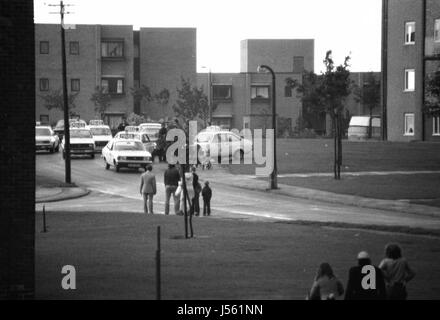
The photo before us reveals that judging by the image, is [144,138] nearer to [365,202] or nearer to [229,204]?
[229,204]

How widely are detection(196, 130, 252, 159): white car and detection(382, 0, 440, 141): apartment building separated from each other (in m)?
15.7

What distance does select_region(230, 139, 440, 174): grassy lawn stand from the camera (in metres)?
49.2

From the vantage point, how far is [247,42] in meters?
113

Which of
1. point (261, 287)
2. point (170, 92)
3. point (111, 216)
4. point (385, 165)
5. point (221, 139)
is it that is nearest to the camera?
point (261, 287)

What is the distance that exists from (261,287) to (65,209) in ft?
63.2

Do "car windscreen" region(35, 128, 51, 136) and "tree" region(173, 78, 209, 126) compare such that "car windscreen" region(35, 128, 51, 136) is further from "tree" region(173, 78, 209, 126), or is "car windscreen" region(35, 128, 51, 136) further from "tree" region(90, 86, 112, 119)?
"tree" region(90, 86, 112, 119)

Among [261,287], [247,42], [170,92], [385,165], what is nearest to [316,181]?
[385,165]

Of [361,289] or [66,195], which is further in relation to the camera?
[66,195]

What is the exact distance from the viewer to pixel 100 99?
277 feet

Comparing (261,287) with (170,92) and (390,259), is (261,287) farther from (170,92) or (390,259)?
(170,92)

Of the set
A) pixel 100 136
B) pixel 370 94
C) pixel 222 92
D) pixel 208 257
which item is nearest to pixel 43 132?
pixel 100 136

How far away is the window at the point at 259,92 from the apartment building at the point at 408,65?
2706 centimetres

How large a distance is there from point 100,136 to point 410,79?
22472 mm

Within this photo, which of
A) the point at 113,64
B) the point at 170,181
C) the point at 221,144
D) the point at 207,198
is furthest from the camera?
the point at 113,64
